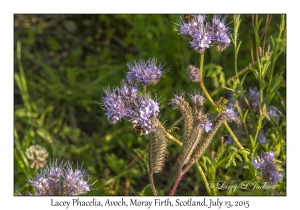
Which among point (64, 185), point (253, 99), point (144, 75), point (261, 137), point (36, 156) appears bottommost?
point (64, 185)

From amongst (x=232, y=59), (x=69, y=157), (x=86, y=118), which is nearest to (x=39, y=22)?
(x=86, y=118)

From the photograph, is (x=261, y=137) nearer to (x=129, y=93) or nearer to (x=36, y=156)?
(x=129, y=93)

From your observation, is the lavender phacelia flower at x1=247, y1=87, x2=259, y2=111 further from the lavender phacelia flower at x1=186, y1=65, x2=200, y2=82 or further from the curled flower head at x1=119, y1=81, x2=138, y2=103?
the curled flower head at x1=119, y1=81, x2=138, y2=103

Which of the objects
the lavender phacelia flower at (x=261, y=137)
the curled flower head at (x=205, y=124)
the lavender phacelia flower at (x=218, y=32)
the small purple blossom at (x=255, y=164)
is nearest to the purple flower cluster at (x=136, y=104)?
the curled flower head at (x=205, y=124)

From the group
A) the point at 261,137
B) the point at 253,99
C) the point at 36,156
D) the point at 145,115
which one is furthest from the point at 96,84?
the point at 145,115

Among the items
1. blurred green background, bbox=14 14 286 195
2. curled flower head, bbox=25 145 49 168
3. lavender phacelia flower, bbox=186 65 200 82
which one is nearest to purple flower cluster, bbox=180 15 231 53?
lavender phacelia flower, bbox=186 65 200 82

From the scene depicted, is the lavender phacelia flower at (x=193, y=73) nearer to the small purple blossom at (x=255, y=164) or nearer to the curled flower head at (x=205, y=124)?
the curled flower head at (x=205, y=124)
